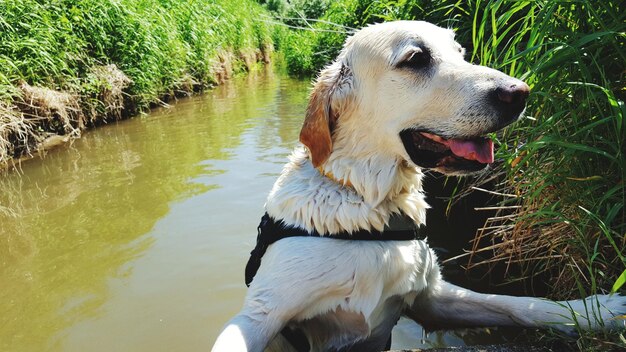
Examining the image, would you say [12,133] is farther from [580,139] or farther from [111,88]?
[580,139]

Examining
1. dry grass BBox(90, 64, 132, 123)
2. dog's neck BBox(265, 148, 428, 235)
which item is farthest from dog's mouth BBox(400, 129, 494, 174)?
dry grass BBox(90, 64, 132, 123)

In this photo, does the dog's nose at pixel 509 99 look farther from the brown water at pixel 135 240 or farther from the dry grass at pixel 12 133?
the dry grass at pixel 12 133

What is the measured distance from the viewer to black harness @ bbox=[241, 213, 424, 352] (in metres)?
2.29

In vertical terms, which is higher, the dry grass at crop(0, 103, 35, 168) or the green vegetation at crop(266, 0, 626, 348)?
the green vegetation at crop(266, 0, 626, 348)

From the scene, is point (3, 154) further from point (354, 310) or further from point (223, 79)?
point (223, 79)

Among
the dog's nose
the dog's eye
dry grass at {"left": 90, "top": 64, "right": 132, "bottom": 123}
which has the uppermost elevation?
the dog's eye

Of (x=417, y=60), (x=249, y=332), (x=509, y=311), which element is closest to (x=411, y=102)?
(x=417, y=60)

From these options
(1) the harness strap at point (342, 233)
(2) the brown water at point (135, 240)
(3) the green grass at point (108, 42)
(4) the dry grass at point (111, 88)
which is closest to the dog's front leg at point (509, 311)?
(2) the brown water at point (135, 240)

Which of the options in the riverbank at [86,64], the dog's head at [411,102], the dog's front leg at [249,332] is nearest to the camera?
the dog's front leg at [249,332]

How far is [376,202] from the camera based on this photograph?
2385 millimetres

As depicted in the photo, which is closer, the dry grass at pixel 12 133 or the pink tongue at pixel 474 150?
the pink tongue at pixel 474 150

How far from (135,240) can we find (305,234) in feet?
7.49

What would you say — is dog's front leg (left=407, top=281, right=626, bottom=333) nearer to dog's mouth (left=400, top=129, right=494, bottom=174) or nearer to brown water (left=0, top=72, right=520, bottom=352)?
brown water (left=0, top=72, right=520, bottom=352)

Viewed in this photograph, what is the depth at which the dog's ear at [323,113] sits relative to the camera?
7.93 ft
